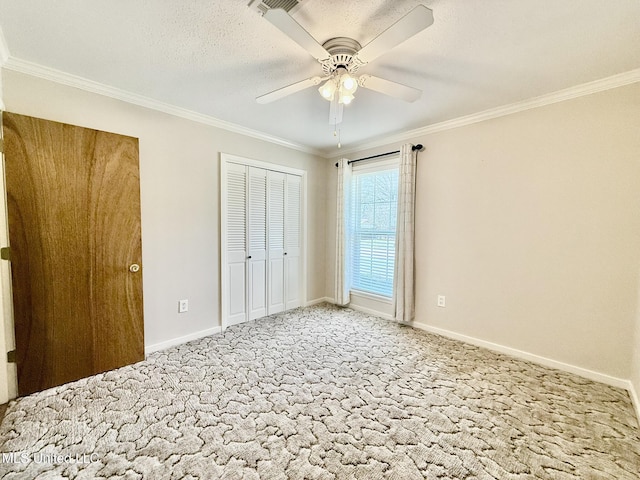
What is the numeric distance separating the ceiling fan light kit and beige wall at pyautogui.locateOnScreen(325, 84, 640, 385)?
1.44 meters

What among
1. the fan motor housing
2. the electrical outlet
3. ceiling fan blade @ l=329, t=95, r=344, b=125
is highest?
the fan motor housing

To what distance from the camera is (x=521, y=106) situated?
256 cm

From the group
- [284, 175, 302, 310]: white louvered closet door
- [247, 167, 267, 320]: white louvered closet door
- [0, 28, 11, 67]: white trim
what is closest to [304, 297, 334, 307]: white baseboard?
[284, 175, 302, 310]: white louvered closet door

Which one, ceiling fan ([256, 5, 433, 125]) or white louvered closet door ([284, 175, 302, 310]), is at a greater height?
ceiling fan ([256, 5, 433, 125])

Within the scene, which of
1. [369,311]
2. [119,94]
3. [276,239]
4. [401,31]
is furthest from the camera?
[369,311]

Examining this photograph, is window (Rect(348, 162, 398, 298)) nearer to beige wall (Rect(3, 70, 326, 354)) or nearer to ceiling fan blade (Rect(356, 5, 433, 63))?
beige wall (Rect(3, 70, 326, 354))

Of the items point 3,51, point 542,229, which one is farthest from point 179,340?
point 542,229

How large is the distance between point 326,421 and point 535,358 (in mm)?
2161

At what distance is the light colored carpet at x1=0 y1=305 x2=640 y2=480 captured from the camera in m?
1.44

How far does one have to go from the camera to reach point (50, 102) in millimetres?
2154

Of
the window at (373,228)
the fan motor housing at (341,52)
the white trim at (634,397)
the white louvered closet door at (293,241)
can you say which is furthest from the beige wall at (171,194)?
the white trim at (634,397)

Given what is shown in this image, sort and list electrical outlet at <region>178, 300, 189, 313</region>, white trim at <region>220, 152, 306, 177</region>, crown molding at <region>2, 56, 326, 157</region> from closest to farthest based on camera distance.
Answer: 1. crown molding at <region>2, 56, 326, 157</region>
2. electrical outlet at <region>178, 300, 189, 313</region>
3. white trim at <region>220, 152, 306, 177</region>

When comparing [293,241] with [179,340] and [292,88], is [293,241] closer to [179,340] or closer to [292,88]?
[179,340]

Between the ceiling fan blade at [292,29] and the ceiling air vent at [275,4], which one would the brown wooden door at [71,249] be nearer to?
the ceiling air vent at [275,4]
